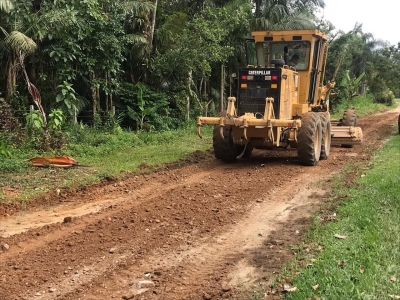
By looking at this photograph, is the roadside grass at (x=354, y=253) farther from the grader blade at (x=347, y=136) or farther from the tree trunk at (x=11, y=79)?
the tree trunk at (x=11, y=79)

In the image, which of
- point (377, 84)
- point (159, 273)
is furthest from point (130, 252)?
point (377, 84)

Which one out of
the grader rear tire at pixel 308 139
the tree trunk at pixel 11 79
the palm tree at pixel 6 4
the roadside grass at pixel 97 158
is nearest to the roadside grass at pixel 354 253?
the grader rear tire at pixel 308 139

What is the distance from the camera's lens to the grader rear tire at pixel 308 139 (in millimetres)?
10242

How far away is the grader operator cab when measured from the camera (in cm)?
1011

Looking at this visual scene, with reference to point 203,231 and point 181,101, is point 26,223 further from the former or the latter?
point 181,101

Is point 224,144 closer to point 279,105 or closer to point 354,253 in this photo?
point 279,105

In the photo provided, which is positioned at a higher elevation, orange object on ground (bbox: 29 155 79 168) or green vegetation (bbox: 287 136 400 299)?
green vegetation (bbox: 287 136 400 299)

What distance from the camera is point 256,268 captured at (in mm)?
4789

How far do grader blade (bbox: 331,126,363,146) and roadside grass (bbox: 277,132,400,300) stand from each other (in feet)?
19.1

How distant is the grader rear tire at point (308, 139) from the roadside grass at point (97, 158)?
3104 mm

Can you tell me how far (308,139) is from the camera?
33.5ft

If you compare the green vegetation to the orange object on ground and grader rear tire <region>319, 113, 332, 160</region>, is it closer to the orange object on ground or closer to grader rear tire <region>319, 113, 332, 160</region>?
grader rear tire <region>319, 113, 332, 160</region>

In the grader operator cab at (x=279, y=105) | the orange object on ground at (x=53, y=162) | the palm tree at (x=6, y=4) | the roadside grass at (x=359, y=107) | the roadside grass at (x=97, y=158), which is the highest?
the palm tree at (x=6, y=4)

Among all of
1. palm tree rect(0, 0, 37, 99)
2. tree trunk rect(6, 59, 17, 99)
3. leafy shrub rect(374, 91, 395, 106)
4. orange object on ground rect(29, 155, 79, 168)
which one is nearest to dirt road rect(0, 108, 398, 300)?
orange object on ground rect(29, 155, 79, 168)
